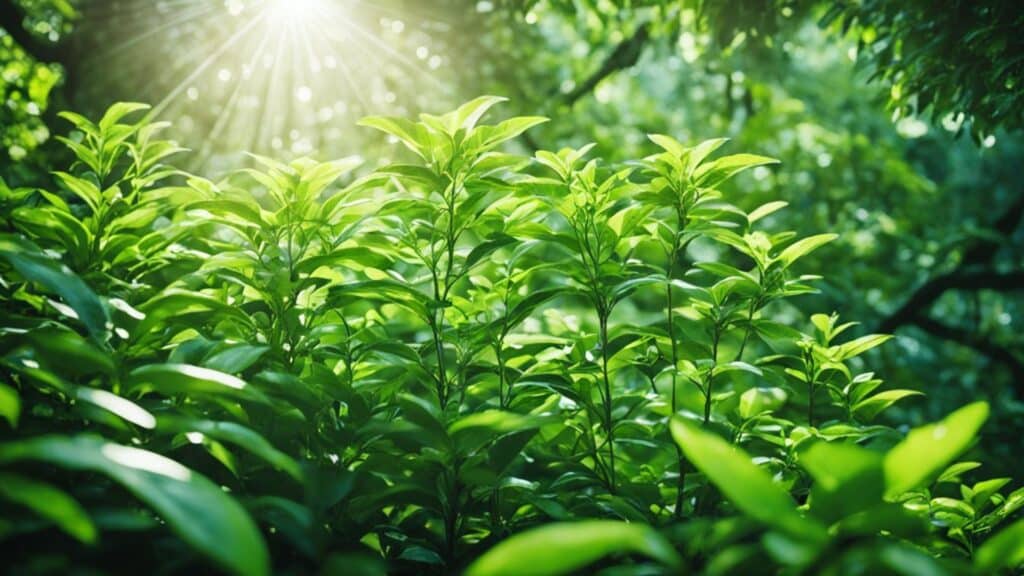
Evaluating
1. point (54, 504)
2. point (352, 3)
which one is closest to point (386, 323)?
point (54, 504)

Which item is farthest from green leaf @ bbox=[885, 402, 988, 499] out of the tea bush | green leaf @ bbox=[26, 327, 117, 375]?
green leaf @ bbox=[26, 327, 117, 375]

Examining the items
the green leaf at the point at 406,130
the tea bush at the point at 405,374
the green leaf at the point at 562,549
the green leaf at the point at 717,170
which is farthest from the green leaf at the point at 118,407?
the green leaf at the point at 717,170

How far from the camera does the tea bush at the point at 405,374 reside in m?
0.93

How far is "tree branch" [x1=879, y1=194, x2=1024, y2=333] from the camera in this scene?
5.02 m

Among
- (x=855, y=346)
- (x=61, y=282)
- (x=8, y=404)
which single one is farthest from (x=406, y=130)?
(x=855, y=346)

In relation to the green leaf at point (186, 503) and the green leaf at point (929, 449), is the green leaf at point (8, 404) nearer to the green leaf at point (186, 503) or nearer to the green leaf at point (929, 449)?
the green leaf at point (186, 503)

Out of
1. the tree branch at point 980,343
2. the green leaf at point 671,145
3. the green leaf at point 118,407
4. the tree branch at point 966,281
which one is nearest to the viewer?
the green leaf at point 118,407

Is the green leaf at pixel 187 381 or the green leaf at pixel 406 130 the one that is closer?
the green leaf at pixel 187 381

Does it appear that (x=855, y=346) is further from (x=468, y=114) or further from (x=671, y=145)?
(x=468, y=114)

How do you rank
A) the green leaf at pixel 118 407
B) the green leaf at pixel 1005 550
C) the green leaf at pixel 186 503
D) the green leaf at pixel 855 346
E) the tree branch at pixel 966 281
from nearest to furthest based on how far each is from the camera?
1. the green leaf at pixel 186 503
2. the green leaf at pixel 1005 550
3. the green leaf at pixel 118 407
4. the green leaf at pixel 855 346
5. the tree branch at pixel 966 281

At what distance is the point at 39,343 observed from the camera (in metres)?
0.91

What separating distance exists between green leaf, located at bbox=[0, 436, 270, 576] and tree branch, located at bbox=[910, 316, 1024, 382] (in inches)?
229

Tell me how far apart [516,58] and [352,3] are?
1.93 meters

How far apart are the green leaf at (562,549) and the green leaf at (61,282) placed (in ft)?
2.52
